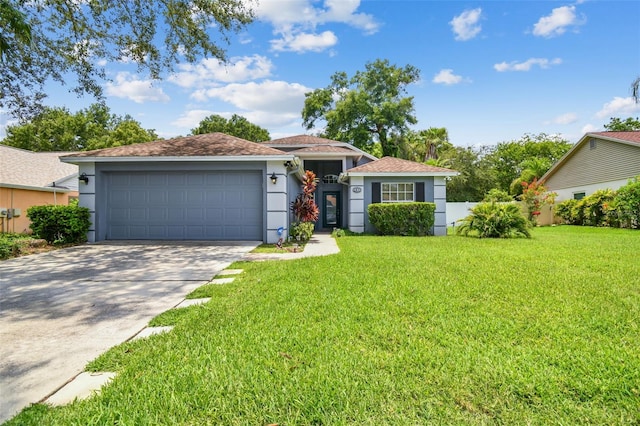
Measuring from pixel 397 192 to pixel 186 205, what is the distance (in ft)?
27.4

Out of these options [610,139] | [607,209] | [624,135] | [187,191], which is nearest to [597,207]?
[607,209]

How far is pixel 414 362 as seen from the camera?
252 centimetres

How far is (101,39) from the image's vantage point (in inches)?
376

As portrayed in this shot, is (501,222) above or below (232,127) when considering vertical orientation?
below

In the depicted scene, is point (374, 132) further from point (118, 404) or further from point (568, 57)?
point (118, 404)

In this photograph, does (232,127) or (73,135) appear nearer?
(73,135)

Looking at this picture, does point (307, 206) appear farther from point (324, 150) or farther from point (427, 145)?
point (427, 145)

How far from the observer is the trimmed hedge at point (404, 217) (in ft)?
44.1

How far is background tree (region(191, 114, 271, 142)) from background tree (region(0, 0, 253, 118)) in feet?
102

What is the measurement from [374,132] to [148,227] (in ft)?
73.5

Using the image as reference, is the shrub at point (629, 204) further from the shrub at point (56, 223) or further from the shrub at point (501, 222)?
the shrub at point (56, 223)

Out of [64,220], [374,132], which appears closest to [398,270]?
[64,220]

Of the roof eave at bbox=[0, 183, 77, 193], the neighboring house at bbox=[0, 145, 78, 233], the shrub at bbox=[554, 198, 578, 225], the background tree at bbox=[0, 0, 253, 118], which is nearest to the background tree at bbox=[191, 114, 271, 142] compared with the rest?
the neighboring house at bbox=[0, 145, 78, 233]

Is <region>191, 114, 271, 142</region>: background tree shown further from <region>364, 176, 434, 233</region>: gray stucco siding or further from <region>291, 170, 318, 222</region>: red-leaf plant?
<region>291, 170, 318, 222</region>: red-leaf plant
